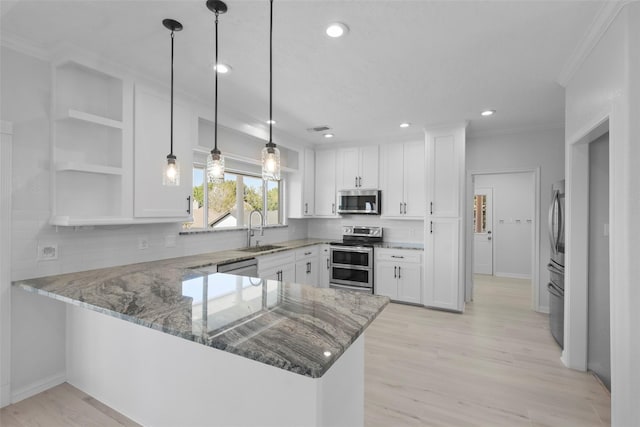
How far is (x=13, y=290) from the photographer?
86.1 inches

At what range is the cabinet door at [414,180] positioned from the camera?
4.72m

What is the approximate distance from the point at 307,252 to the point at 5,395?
342cm

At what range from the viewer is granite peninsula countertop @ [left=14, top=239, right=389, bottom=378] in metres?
1.06

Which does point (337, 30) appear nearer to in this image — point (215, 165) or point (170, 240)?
point (215, 165)

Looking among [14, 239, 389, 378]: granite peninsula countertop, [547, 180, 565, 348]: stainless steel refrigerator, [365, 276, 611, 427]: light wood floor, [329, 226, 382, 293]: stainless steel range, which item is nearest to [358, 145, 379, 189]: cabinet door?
[329, 226, 382, 293]: stainless steel range

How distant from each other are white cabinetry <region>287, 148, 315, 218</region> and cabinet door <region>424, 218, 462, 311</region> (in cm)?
201

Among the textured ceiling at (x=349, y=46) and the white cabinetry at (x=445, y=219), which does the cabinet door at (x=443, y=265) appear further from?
the textured ceiling at (x=349, y=46)

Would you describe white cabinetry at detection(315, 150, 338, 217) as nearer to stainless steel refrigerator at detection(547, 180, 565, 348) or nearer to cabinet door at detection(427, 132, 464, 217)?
cabinet door at detection(427, 132, 464, 217)

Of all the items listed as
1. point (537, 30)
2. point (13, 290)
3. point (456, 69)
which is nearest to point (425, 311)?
point (456, 69)

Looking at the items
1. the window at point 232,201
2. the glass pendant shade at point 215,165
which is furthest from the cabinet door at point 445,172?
the glass pendant shade at point 215,165

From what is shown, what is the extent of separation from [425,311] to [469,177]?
6.98 feet

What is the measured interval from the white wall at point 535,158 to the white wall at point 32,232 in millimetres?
4960

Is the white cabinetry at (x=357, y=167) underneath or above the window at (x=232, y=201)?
above

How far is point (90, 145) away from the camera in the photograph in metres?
2.59
